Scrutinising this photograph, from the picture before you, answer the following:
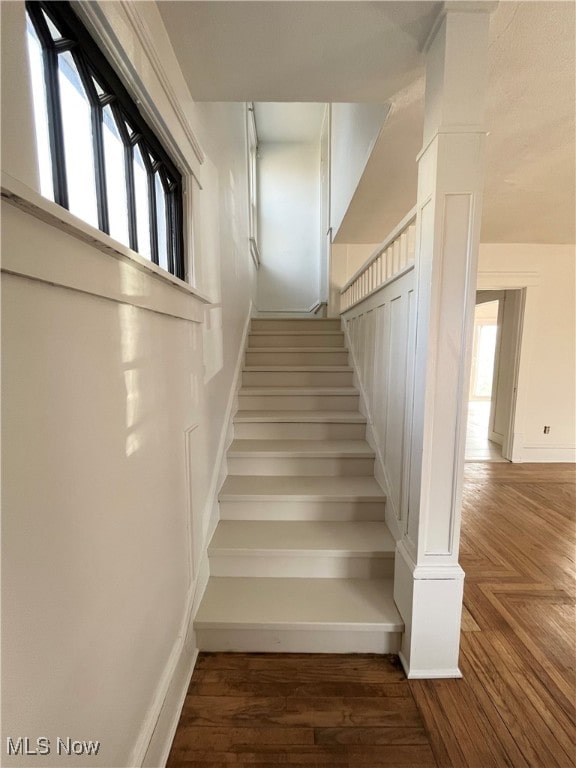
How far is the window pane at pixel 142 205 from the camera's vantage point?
1.12 metres

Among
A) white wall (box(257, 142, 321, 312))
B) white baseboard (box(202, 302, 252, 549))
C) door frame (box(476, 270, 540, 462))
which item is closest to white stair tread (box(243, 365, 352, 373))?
white baseboard (box(202, 302, 252, 549))

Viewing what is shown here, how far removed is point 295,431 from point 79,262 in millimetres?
1911

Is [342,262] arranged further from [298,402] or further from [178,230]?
[178,230]

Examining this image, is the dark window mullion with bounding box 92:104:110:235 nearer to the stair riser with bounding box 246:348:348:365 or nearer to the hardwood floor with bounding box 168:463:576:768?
the hardwood floor with bounding box 168:463:576:768

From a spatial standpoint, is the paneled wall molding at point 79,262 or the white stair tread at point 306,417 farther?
the white stair tread at point 306,417

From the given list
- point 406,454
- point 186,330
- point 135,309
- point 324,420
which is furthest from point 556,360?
point 135,309

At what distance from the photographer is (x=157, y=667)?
106cm

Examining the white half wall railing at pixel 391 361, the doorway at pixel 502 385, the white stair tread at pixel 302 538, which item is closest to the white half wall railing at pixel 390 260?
the white half wall railing at pixel 391 361

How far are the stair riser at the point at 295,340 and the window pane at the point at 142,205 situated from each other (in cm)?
220

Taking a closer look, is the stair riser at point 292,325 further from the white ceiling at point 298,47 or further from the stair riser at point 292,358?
the white ceiling at point 298,47

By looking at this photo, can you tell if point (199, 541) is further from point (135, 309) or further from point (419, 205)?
point (419, 205)

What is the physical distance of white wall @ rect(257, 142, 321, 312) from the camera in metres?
5.21

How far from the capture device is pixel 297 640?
143cm

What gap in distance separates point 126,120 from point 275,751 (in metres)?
2.10
